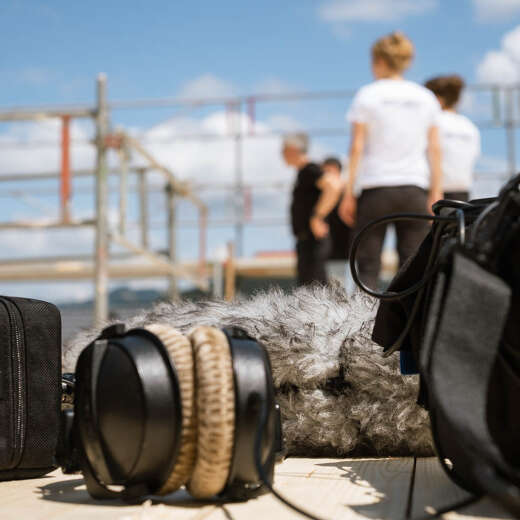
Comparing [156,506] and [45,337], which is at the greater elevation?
[45,337]

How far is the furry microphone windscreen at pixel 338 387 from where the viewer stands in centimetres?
140

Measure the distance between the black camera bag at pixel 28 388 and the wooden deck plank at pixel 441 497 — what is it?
0.59 meters

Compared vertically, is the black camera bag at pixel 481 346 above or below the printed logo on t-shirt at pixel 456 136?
below

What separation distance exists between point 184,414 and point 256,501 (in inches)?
6.3

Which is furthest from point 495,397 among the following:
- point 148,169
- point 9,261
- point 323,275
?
point 148,169

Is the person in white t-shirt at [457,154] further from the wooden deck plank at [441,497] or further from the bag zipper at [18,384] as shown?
the bag zipper at [18,384]

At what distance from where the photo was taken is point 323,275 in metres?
3.82

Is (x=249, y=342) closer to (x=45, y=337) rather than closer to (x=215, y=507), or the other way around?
(x=215, y=507)

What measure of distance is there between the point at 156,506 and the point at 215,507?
72 mm

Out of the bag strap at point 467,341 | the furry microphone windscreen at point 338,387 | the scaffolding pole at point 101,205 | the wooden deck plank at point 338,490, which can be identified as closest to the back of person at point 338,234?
the scaffolding pole at point 101,205

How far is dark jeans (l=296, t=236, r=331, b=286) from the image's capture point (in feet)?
12.5

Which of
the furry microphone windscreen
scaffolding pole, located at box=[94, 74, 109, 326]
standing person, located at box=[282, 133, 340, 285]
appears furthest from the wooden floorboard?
scaffolding pole, located at box=[94, 74, 109, 326]

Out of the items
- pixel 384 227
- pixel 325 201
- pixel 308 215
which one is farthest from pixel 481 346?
pixel 308 215

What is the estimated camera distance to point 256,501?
97 cm
